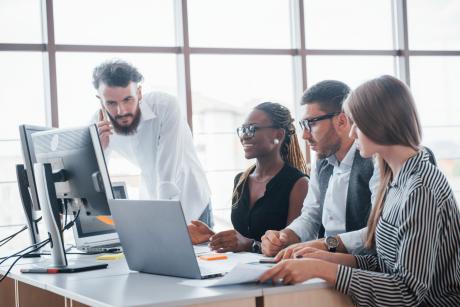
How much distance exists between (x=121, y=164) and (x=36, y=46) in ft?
3.69

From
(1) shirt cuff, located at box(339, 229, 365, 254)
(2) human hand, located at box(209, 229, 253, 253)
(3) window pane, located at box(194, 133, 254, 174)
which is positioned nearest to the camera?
(1) shirt cuff, located at box(339, 229, 365, 254)

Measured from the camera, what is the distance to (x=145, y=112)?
3.58 metres

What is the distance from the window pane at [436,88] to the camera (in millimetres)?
6574

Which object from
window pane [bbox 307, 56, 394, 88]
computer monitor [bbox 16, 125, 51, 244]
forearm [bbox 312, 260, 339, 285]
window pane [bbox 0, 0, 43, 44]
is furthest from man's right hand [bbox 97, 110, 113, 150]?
window pane [bbox 307, 56, 394, 88]

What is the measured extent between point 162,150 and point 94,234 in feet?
2.43

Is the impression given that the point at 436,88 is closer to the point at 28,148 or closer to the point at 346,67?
the point at 346,67

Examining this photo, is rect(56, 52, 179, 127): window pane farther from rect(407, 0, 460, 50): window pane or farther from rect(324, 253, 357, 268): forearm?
rect(324, 253, 357, 268): forearm

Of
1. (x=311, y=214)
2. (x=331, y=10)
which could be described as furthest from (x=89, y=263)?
(x=331, y=10)

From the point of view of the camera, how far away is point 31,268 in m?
2.34

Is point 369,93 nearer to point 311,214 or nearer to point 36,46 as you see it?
point 311,214

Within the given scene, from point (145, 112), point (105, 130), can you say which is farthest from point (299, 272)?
point (145, 112)

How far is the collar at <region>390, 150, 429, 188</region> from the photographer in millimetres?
1774

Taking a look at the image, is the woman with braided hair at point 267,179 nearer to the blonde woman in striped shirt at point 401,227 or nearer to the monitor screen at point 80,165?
the monitor screen at point 80,165

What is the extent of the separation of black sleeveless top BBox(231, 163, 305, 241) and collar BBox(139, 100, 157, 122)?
818 mm
